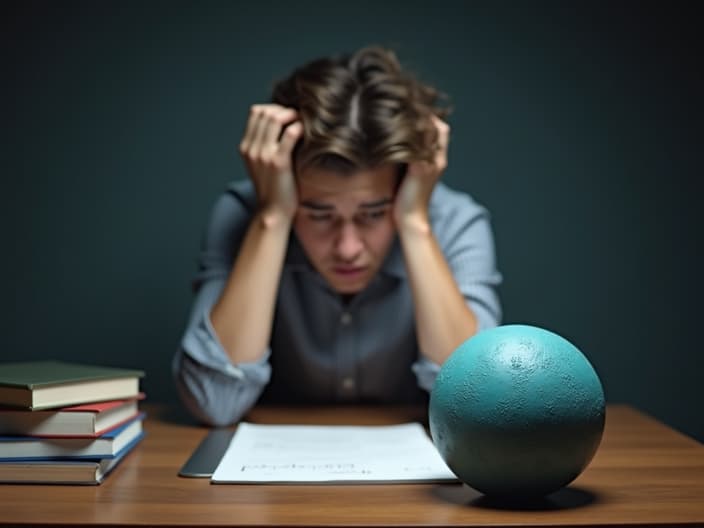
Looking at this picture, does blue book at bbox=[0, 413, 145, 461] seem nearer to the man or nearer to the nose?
the man

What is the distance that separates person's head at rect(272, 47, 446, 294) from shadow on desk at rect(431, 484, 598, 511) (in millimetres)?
666

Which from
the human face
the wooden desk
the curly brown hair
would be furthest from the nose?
the wooden desk

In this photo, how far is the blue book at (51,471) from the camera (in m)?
1.08

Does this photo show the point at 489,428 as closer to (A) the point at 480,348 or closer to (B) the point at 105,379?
(A) the point at 480,348

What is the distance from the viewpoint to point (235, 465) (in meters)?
1.15

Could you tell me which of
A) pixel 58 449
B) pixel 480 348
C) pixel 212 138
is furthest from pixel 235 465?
pixel 212 138

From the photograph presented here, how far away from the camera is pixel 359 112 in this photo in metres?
1.68

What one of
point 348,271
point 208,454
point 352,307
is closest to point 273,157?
point 348,271

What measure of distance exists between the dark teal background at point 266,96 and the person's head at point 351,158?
54cm

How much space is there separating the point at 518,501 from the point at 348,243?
736 mm

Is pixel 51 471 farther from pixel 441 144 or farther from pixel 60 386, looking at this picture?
pixel 441 144

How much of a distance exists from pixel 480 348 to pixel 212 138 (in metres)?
1.49

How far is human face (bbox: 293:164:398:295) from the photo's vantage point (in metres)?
1.61

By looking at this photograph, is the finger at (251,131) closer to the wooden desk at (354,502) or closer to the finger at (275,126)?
the finger at (275,126)
